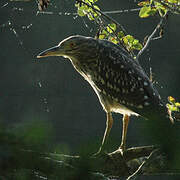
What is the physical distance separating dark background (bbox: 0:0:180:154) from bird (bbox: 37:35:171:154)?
2.93 metres

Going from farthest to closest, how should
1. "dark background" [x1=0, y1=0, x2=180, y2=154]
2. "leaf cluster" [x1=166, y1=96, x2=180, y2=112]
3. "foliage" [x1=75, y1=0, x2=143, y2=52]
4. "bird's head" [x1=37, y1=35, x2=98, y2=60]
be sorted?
"dark background" [x1=0, y1=0, x2=180, y2=154]
"bird's head" [x1=37, y1=35, x2=98, y2=60]
"foliage" [x1=75, y1=0, x2=143, y2=52]
"leaf cluster" [x1=166, y1=96, x2=180, y2=112]

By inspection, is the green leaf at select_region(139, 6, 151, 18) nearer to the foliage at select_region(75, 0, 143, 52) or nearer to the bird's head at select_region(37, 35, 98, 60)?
the foliage at select_region(75, 0, 143, 52)

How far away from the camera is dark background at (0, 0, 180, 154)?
16.8ft

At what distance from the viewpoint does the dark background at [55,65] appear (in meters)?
5.11

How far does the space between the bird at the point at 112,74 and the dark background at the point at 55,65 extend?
2935 mm

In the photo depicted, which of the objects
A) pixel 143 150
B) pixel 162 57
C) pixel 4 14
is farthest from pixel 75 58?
pixel 4 14

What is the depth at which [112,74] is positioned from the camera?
82.0 inches

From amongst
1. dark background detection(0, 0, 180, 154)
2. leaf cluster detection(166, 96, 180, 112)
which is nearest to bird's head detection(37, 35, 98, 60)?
leaf cluster detection(166, 96, 180, 112)

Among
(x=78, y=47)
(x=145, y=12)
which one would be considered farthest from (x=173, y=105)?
(x=78, y=47)

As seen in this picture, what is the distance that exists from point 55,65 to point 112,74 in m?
3.49

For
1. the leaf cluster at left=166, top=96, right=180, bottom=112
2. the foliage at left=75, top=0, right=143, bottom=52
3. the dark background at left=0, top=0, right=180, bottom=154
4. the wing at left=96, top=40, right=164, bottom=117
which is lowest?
the dark background at left=0, top=0, right=180, bottom=154

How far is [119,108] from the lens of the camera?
6.91 ft

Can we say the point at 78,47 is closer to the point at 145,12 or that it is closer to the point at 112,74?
the point at 112,74

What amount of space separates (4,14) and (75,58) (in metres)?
3.76
